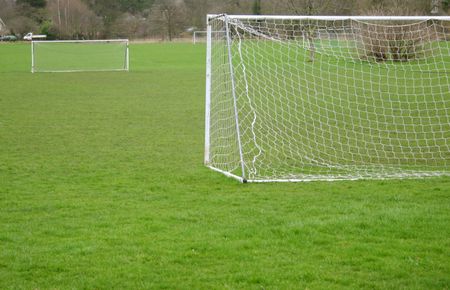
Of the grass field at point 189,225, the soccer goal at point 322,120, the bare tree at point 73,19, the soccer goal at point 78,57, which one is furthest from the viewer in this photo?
the bare tree at point 73,19

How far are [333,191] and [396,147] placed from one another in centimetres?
366

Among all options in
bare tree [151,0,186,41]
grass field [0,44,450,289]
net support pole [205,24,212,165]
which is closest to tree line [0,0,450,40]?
bare tree [151,0,186,41]

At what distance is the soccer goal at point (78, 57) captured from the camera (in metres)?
32.9

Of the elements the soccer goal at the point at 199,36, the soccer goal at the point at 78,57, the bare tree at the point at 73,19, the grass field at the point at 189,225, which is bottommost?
the grass field at the point at 189,225

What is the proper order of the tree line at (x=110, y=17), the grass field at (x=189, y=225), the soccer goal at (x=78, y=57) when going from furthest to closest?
the tree line at (x=110, y=17) → the soccer goal at (x=78, y=57) → the grass field at (x=189, y=225)

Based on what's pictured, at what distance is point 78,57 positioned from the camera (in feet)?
117

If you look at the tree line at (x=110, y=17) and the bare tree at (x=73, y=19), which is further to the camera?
the bare tree at (x=73, y=19)

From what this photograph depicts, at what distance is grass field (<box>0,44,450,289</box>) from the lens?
5133 millimetres

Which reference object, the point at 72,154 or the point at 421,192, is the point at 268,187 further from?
the point at 72,154

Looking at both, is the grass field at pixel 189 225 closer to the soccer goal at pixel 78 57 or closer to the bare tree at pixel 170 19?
the soccer goal at pixel 78 57

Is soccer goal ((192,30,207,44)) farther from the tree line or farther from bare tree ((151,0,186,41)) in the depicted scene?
bare tree ((151,0,186,41))

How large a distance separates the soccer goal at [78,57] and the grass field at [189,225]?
20797 millimetres

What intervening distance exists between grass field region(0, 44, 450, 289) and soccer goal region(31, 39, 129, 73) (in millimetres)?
20797

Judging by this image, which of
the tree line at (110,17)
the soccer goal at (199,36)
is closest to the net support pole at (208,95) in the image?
the soccer goal at (199,36)
